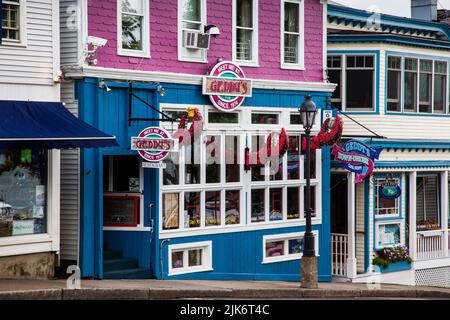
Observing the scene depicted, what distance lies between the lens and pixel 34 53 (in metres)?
19.6

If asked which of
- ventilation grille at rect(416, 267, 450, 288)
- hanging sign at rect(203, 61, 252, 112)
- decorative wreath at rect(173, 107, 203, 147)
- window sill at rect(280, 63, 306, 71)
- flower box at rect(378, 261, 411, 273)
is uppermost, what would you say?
window sill at rect(280, 63, 306, 71)

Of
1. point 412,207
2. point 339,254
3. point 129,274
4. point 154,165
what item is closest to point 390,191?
point 412,207

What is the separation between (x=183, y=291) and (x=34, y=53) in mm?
5372

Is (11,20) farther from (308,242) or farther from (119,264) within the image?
(308,242)

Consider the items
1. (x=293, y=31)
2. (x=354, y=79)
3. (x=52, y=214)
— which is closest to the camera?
(x=52, y=214)

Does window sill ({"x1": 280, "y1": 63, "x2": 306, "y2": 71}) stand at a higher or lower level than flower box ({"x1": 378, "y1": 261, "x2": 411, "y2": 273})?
higher

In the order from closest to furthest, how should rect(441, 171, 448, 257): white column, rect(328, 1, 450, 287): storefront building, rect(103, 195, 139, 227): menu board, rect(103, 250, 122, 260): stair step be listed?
rect(103, 250, 122, 260): stair step → rect(103, 195, 139, 227): menu board → rect(328, 1, 450, 287): storefront building → rect(441, 171, 448, 257): white column

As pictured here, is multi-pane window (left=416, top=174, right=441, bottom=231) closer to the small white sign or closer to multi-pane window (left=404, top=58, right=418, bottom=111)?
multi-pane window (left=404, top=58, right=418, bottom=111)

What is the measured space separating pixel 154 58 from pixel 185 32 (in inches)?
43.8

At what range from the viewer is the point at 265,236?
81.4 ft

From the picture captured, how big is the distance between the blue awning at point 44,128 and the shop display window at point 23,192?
0.89 m

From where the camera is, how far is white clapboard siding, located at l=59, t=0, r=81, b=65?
807 inches

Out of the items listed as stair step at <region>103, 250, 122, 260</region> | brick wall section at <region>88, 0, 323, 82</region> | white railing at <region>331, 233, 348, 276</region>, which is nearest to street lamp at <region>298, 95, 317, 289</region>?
brick wall section at <region>88, 0, 323, 82</region>

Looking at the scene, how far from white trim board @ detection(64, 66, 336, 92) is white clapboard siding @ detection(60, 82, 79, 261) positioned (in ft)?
1.38
